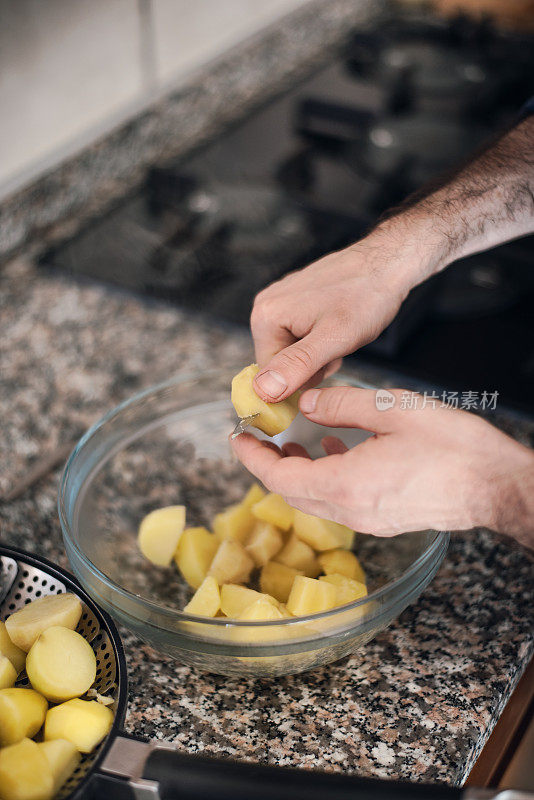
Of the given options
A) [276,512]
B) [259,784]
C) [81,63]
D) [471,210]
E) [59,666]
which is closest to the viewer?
[259,784]

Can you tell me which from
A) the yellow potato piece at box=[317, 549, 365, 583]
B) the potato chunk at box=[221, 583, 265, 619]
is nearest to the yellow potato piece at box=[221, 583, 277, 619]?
the potato chunk at box=[221, 583, 265, 619]

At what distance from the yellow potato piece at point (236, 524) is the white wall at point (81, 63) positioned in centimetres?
81

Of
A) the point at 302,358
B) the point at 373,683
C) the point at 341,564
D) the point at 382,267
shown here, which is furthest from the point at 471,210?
the point at 373,683

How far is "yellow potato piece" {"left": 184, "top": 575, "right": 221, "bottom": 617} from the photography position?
0.73 metres

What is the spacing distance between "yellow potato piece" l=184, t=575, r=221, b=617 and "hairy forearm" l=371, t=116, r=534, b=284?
1.42 ft

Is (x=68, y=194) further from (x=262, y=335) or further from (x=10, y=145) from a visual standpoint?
(x=262, y=335)

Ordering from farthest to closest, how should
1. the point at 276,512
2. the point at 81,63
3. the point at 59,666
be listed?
1. the point at 81,63
2. the point at 276,512
3. the point at 59,666

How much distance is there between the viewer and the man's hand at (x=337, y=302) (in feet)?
2.50

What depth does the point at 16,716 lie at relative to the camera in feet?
1.90

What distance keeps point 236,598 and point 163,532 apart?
15 centimetres

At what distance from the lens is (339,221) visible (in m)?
1.32

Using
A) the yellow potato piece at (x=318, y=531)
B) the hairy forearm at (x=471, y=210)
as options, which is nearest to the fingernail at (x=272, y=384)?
the yellow potato piece at (x=318, y=531)

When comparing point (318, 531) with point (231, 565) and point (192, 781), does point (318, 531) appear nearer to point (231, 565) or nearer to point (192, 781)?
point (231, 565)

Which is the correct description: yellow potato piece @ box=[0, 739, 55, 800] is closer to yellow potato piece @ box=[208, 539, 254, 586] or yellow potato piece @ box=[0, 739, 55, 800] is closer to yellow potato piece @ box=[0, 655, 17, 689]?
yellow potato piece @ box=[0, 655, 17, 689]
